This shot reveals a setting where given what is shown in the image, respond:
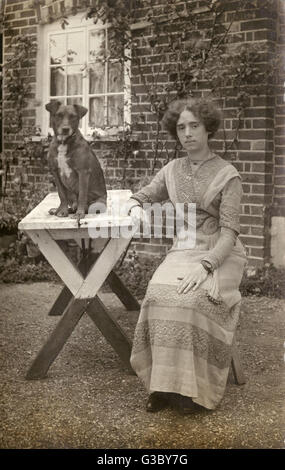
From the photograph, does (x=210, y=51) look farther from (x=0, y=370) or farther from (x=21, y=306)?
(x=0, y=370)

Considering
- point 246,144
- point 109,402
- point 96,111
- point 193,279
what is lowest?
point 109,402

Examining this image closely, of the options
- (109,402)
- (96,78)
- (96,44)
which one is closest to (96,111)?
(96,78)

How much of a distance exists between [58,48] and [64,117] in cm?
122

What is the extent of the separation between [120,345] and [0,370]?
0.67 metres

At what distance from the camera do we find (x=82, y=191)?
306 cm

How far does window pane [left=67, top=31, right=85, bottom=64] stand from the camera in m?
3.95

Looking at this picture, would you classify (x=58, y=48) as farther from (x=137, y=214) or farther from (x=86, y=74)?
(x=137, y=214)

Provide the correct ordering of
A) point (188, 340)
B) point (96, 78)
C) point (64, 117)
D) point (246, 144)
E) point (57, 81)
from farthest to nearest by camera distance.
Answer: point (246, 144) < point (96, 78) < point (57, 81) < point (64, 117) < point (188, 340)

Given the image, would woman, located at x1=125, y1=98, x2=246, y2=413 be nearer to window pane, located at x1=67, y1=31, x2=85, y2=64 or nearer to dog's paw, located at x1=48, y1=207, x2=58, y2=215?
dog's paw, located at x1=48, y1=207, x2=58, y2=215

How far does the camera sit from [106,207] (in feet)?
10.8

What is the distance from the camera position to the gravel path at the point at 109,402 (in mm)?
2385

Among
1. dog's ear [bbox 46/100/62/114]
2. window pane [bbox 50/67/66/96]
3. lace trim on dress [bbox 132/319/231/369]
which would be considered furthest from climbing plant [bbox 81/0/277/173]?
lace trim on dress [bbox 132/319/231/369]

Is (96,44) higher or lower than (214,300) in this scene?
higher

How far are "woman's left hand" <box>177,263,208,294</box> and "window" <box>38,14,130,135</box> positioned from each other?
1.99m
